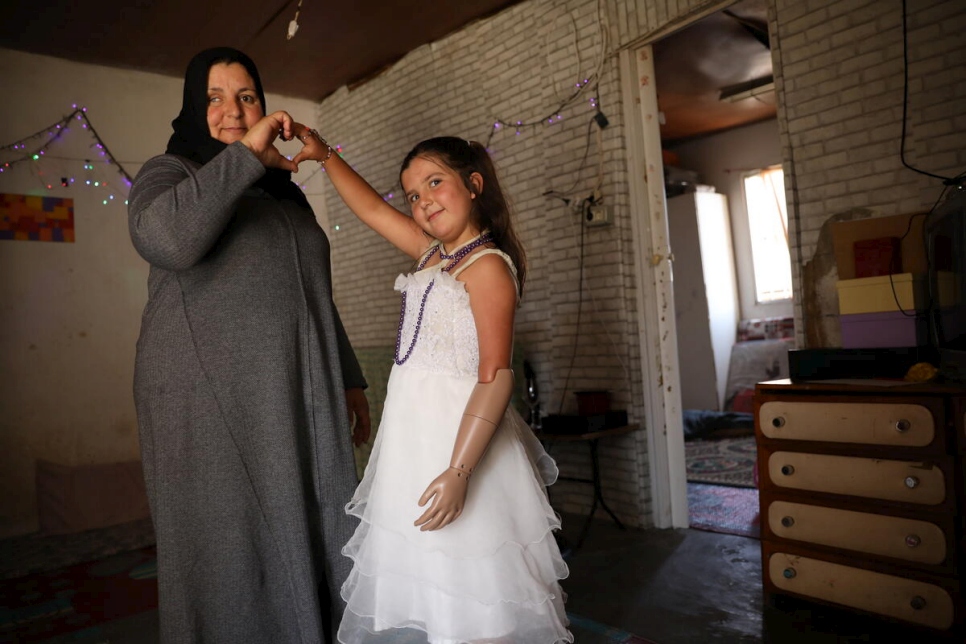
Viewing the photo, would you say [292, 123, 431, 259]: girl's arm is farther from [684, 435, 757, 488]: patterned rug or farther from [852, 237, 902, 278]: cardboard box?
[684, 435, 757, 488]: patterned rug

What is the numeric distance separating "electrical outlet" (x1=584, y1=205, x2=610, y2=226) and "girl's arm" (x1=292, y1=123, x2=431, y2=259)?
8.26 feet

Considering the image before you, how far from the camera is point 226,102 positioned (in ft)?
5.59

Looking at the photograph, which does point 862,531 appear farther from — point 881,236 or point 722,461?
point 722,461

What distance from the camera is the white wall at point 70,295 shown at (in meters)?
5.37

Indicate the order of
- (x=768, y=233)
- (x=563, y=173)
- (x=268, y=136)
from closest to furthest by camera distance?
(x=268, y=136) < (x=563, y=173) < (x=768, y=233)

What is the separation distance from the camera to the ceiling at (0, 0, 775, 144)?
195 inches

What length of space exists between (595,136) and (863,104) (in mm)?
1578

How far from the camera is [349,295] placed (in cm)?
687

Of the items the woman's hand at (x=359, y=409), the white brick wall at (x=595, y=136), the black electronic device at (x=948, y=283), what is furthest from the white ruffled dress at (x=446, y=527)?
the black electronic device at (x=948, y=283)

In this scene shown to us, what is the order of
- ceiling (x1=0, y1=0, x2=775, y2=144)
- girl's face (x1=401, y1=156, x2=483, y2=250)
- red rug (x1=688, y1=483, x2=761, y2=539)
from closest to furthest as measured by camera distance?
1. girl's face (x1=401, y1=156, x2=483, y2=250)
2. red rug (x1=688, y1=483, x2=761, y2=539)
3. ceiling (x1=0, y1=0, x2=775, y2=144)

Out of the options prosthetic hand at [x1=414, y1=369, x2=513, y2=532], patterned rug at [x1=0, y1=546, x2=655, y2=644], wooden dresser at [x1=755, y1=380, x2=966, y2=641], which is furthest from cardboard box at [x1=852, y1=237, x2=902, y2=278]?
prosthetic hand at [x1=414, y1=369, x2=513, y2=532]

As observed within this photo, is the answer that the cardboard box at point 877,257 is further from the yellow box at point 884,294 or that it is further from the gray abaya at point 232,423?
the gray abaya at point 232,423

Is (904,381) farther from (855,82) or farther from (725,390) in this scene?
(725,390)

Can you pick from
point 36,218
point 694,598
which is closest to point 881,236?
point 694,598
